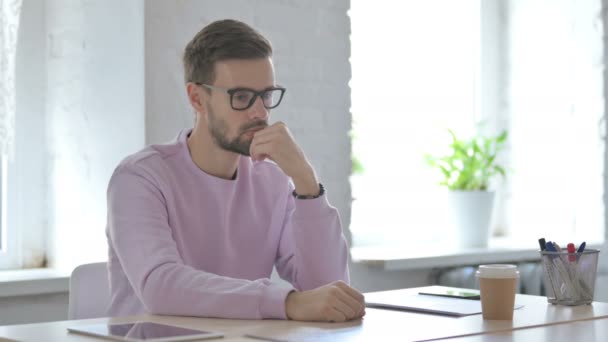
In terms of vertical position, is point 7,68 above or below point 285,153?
above

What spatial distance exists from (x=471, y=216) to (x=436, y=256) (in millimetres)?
365

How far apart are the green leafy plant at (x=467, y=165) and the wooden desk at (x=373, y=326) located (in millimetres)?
1900

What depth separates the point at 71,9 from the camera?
276 centimetres

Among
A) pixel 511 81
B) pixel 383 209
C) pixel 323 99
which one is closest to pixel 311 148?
pixel 323 99

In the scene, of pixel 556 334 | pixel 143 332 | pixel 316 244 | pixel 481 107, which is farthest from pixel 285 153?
pixel 481 107

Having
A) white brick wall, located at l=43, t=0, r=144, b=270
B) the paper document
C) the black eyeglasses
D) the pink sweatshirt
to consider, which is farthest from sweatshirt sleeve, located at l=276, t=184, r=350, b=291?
white brick wall, located at l=43, t=0, r=144, b=270

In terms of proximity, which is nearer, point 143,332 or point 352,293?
point 143,332

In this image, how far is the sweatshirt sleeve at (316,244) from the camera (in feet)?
6.68

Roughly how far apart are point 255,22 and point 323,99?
14.1 inches

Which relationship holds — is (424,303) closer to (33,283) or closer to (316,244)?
(316,244)

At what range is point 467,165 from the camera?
3.73 m

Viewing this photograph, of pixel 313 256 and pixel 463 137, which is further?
pixel 463 137

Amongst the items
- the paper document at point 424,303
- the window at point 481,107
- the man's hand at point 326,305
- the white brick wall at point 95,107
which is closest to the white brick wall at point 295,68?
the white brick wall at point 95,107

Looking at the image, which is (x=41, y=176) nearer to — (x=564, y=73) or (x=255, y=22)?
(x=255, y=22)
